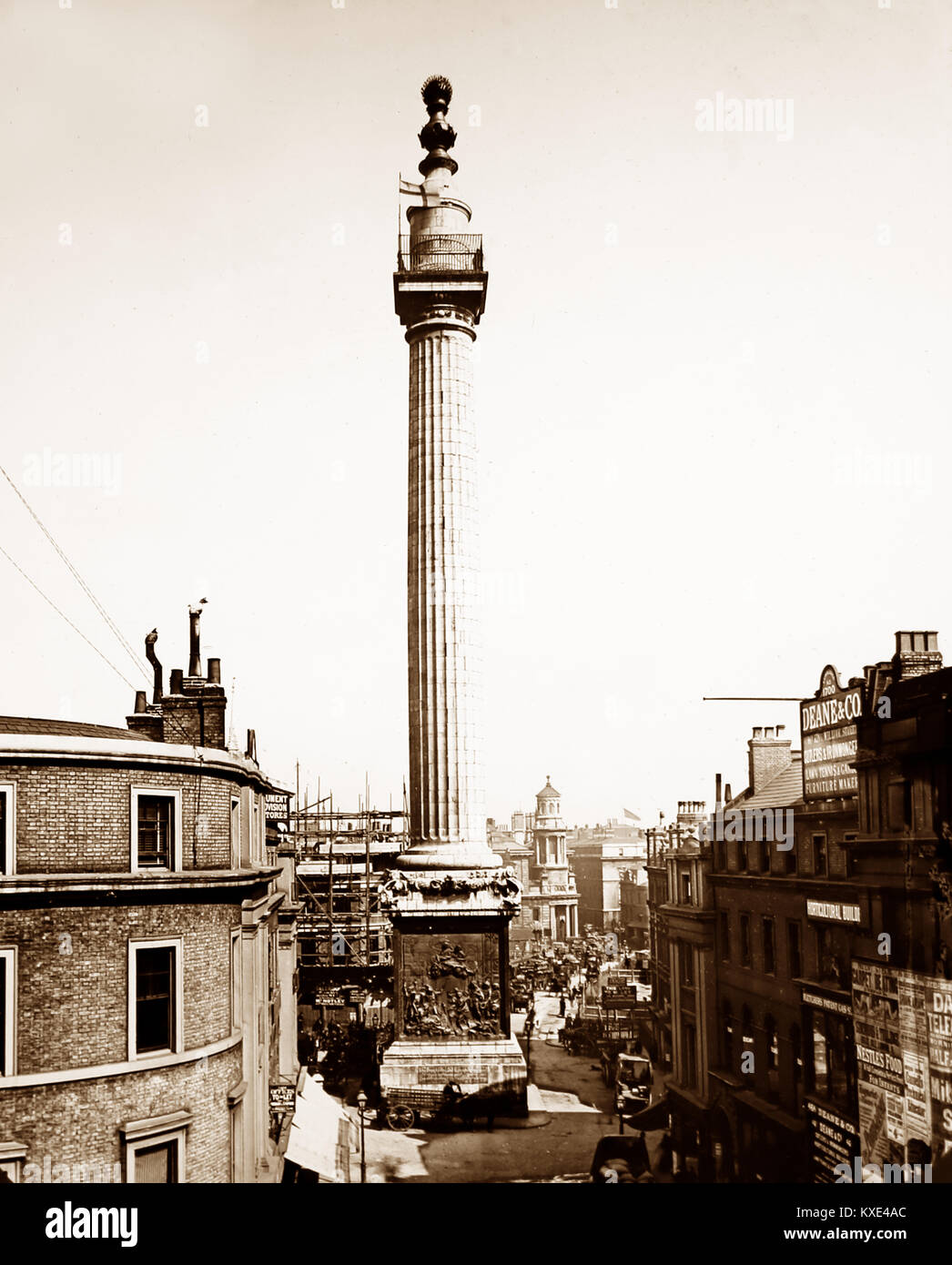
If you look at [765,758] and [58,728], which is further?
[765,758]

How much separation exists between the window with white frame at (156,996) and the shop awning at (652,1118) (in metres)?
15.2

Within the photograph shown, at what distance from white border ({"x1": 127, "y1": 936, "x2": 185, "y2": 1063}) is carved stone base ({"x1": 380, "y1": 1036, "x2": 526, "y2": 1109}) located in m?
14.2

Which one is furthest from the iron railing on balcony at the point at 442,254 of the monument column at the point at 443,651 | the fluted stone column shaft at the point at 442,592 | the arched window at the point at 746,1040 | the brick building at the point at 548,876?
the brick building at the point at 548,876

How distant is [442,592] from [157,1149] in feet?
64.6

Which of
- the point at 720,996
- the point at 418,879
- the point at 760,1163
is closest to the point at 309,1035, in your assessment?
the point at 418,879

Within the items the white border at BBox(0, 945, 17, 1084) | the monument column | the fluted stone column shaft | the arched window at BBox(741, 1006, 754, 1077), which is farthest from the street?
the white border at BBox(0, 945, 17, 1084)

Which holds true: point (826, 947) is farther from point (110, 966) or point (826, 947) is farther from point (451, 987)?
point (110, 966)

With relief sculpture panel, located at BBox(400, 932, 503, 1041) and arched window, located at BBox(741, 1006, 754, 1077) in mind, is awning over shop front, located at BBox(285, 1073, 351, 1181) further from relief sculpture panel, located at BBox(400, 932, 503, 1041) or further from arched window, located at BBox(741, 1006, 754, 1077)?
arched window, located at BBox(741, 1006, 754, 1077)

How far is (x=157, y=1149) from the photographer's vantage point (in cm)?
1717

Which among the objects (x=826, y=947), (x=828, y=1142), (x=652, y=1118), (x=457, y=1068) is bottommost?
(x=652, y=1118)

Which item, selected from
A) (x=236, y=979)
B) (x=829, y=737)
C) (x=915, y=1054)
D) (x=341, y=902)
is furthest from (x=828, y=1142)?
(x=341, y=902)

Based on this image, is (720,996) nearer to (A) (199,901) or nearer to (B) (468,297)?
(A) (199,901)

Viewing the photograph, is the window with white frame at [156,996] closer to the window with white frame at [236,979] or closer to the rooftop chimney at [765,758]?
the window with white frame at [236,979]
